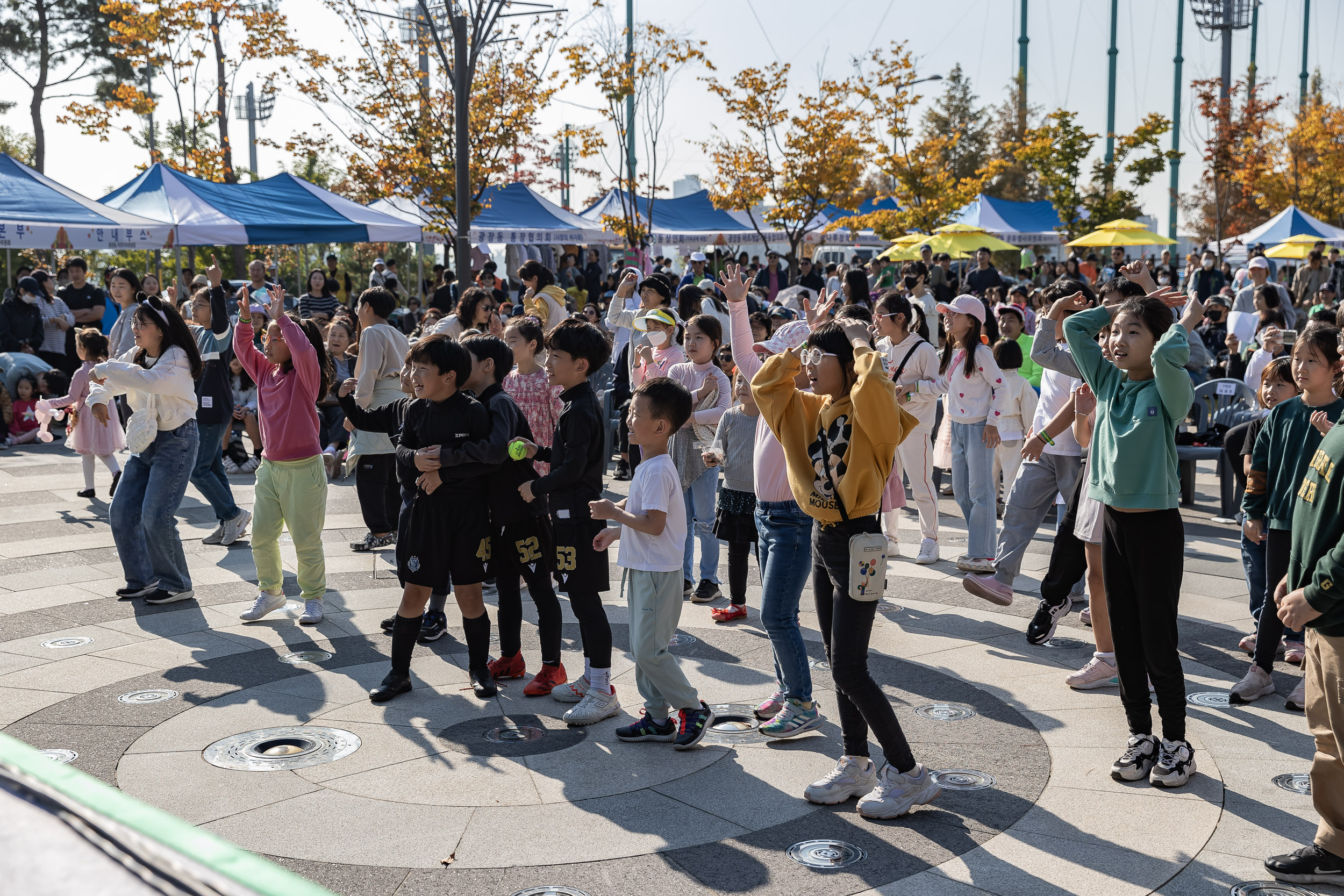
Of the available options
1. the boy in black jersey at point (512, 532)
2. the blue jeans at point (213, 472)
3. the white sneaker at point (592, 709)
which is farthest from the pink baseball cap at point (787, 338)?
the blue jeans at point (213, 472)

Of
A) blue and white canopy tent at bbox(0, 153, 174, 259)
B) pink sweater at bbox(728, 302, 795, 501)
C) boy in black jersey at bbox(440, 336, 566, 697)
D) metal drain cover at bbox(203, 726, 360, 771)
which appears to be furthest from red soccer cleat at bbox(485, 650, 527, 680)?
blue and white canopy tent at bbox(0, 153, 174, 259)

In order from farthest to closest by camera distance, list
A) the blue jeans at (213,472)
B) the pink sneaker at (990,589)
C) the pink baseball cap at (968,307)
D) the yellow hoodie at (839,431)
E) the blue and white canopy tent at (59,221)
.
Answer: the blue and white canopy tent at (59,221)
the blue jeans at (213,472)
the pink baseball cap at (968,307)
the pink sneaker at (990,589)
the yellow hoodie at (839,431)

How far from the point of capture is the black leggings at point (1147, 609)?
175 inches

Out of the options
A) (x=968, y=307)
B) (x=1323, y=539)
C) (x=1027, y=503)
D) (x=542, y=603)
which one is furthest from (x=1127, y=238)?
(x=1323, y=539)

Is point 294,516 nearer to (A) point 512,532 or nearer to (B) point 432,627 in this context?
(B) point 432,627

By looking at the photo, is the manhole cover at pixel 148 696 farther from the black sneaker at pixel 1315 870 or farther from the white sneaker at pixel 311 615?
the black sneaker at pixel 1315 870

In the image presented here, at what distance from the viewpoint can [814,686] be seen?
5789 millimetres

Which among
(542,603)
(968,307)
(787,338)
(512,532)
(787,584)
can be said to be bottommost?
(542,603)

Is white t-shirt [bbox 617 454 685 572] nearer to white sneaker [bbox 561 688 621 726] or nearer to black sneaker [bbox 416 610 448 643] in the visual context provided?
white sneaker [bbox 561 688 621 726]

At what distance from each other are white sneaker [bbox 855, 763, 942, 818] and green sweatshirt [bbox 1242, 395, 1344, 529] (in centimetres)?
229

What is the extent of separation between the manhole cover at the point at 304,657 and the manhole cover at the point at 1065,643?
13.1 feet

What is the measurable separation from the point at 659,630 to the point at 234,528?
17.6ft

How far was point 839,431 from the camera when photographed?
426cm

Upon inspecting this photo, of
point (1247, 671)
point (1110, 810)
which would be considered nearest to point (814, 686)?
point (1110, 810)
